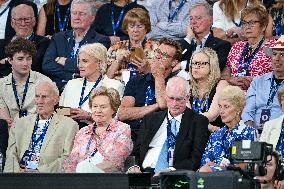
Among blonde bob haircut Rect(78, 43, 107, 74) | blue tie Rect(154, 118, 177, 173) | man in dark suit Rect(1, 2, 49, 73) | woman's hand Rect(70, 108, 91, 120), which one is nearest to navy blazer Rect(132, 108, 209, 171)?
blue tie Rect(154, 118, 177, 173)

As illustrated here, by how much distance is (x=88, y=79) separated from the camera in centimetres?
1402

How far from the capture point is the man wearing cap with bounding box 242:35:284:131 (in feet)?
42.8

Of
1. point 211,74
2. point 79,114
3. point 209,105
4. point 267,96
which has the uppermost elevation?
point 211,74

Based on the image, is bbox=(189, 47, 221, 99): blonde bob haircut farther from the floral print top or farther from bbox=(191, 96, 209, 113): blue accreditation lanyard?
the floral print top

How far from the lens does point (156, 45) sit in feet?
46.5

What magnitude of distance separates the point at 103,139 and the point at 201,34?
2.46 m

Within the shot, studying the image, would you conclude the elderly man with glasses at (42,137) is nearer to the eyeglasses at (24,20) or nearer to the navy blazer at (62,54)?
the navy blazer at (62,54)

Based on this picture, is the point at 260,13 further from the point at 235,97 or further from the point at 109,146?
the point at 109,146

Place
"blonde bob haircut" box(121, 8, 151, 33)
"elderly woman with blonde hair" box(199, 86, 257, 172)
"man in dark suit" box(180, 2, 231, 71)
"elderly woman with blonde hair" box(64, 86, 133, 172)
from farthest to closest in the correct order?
1. "blonde bob haircut" box(121, 8, 151, 33)
2. "man in dark suit" box(180, 2, 231, 71)
3. "elderly woman with blonde hair" box(64, 86, 133, 172)
4. "elderly woman with blonde hair" box(199, 86, 257, 172)

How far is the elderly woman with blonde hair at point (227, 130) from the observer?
12.1 m

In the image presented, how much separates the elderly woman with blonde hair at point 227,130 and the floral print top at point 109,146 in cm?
92

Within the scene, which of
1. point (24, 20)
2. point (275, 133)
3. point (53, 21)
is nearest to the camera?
point (275, 133)

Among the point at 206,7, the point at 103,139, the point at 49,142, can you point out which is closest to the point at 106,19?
the point at 206,7

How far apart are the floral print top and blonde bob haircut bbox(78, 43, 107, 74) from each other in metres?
1.32
